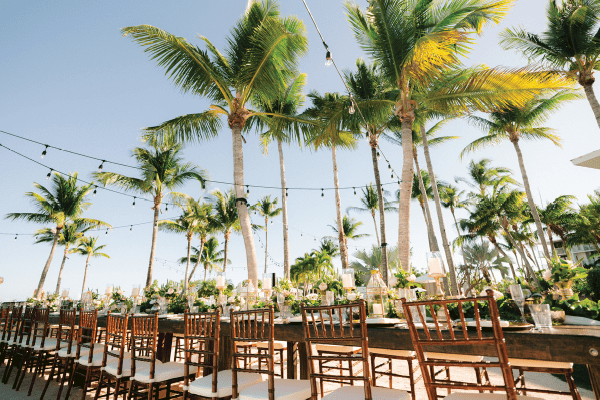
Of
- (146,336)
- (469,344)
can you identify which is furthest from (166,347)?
(469,344)

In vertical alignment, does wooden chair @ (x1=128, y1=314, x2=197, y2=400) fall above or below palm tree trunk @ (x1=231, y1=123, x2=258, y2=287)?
below

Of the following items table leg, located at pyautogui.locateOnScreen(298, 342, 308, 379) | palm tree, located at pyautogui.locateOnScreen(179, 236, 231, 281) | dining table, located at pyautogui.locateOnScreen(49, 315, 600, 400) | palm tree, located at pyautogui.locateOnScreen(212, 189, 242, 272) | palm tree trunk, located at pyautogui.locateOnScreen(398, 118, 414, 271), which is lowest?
table leg, located at pyautogui.locateOnScreen(298, 342, 308, 379)

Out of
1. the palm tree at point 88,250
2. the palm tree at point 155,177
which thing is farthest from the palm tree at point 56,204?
the palm tree at point 88,250

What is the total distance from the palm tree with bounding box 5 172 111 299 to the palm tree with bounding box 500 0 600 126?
1889 centimetres

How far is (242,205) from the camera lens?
647cm

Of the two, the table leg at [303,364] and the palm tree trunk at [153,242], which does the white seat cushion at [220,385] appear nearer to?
the table leg at [303,364]

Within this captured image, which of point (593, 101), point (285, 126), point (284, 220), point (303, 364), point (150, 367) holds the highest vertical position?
point (593, 101)

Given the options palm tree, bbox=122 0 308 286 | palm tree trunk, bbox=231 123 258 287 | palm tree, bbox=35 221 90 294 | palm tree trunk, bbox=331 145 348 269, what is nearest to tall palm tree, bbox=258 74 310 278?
palm tree, bbox=122 0 308 286

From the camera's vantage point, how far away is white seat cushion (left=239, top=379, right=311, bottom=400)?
189 cm

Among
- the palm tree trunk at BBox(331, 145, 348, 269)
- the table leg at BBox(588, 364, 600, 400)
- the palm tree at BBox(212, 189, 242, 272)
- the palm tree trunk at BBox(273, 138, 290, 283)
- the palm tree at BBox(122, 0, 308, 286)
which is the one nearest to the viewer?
the table leg at BBox(588, 364, 600, 400)

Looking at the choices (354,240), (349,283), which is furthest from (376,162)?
(354,240)

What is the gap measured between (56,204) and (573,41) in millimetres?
21524

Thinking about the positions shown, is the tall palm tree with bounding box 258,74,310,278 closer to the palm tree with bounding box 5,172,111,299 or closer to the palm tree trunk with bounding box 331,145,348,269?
the palm tree trunk with bounding box 331,145,348,269

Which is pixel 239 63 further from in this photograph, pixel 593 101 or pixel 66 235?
pixel 66 235
